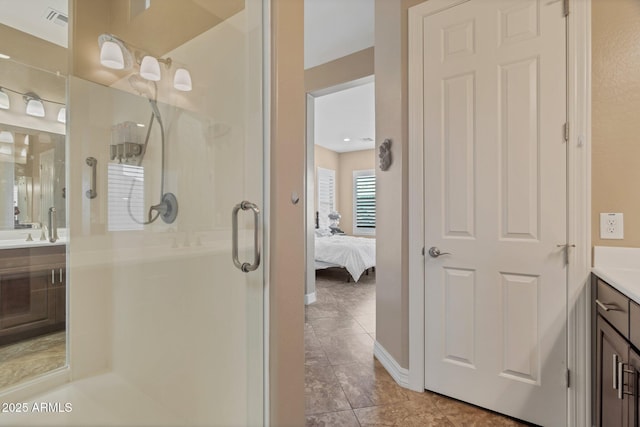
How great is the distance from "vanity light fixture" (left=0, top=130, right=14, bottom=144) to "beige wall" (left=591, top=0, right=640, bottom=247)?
118 inches

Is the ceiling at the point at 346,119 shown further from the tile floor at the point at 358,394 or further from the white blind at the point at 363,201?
the tile floor at the point at 358,394

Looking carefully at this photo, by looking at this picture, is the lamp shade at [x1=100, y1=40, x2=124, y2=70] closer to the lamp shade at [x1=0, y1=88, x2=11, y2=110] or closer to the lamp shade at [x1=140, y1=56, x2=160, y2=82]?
the lamp shade at [x1=140, y1=56, x2=160, y2=82]

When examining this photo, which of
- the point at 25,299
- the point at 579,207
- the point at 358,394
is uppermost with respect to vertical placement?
the point at 579,207

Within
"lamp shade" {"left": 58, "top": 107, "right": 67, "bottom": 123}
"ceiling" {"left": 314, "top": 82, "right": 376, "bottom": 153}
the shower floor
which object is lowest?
the shower floor

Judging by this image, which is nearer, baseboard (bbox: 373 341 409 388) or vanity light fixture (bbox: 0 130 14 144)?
vanity light fixture (bbox: 0 130 14 144)

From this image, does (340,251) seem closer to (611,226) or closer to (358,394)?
(358,394)

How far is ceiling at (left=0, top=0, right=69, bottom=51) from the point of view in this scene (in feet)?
5.12

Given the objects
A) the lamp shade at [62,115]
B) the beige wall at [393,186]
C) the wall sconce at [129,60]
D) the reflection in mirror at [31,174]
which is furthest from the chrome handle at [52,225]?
the beige wall at [393,186]

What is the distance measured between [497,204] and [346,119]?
4395 millimetres

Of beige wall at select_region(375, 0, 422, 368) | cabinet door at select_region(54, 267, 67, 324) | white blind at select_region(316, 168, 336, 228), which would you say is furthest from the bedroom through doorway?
cabinet door at select_region(54, 267, 67, 324)

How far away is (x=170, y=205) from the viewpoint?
4.69ft

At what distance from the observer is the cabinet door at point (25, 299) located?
1658mm

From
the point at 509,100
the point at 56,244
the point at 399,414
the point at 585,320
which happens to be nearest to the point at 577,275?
the point at 585,320

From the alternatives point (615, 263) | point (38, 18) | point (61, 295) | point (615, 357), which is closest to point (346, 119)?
point (38, 18)
